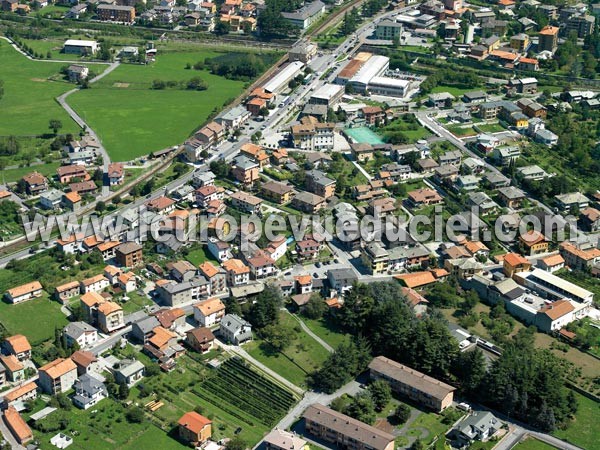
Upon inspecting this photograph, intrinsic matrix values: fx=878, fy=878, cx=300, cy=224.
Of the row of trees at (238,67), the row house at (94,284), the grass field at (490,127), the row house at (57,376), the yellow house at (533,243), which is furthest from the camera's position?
the row of trees at (238,67)

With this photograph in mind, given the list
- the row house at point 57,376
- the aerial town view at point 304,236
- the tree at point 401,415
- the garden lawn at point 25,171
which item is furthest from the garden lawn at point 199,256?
the tree at point 401,415

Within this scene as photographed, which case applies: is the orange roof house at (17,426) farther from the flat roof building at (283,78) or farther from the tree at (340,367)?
the flat roof building at (283,78)

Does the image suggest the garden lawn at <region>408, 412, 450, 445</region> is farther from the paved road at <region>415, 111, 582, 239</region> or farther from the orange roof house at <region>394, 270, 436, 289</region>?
the paved road at <region>415, 111, 582, 239</region>

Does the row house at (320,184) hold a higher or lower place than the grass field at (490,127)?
lower

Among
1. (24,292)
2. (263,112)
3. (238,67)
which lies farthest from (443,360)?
(238,67)

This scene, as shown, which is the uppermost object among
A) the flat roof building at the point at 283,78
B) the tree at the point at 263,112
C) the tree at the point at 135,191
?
the flat roof building at the point at 283,78

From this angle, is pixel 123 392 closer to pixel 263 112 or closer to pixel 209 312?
pixel 209 312
